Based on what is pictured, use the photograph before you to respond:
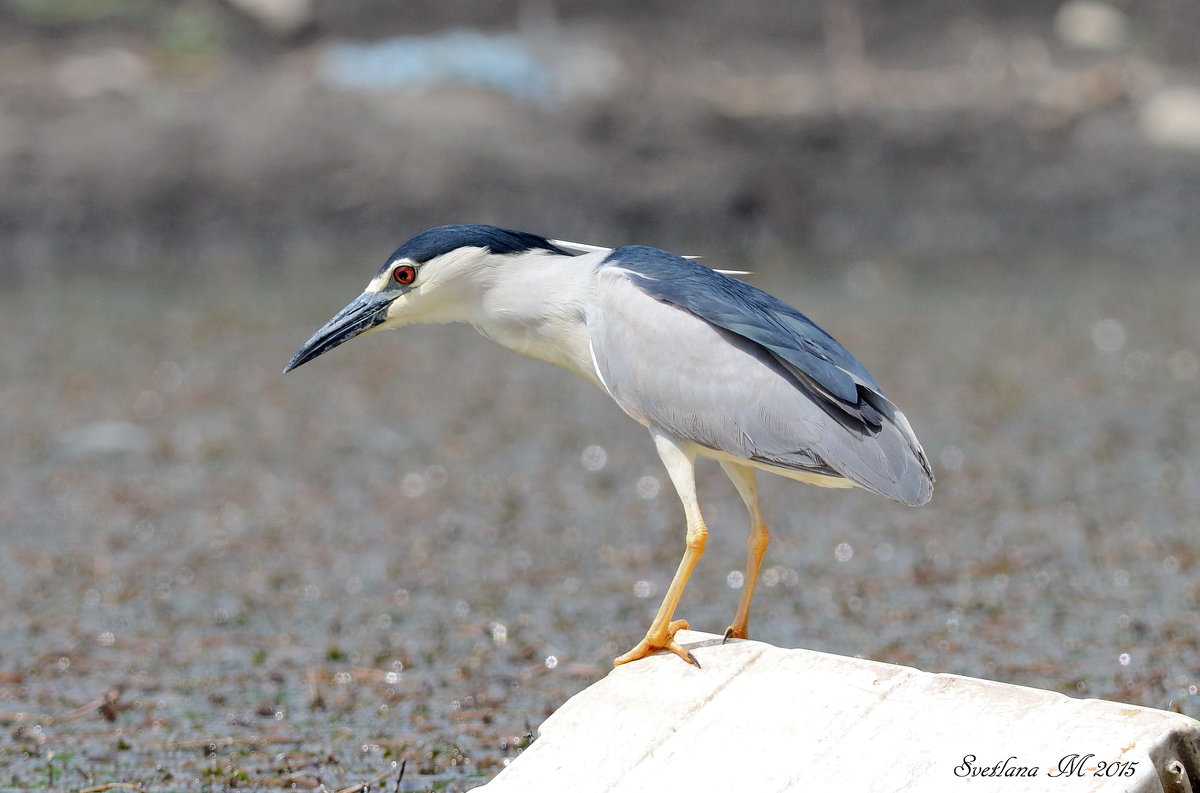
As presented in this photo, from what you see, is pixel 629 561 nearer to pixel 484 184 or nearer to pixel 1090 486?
pixel 1090 486

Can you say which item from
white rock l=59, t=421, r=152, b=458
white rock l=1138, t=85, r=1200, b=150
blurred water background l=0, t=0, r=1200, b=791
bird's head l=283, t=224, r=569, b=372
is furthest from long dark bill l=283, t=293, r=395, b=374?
white rock l=1138, t=85, r=1200, b=150

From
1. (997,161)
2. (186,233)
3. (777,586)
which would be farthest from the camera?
(997,161)

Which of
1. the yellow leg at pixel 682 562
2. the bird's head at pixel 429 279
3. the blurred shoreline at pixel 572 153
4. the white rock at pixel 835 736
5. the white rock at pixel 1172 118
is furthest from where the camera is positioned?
the white rock at pixel 1172 118

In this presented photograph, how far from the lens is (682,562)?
3557 millimetres

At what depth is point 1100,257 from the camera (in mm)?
16750

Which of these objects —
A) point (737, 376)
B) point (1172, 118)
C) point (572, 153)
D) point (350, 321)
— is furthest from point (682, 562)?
Result: point (1172, 118)

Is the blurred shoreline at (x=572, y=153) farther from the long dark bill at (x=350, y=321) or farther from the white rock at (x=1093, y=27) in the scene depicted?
the long dark bill at (x=350, y=321)

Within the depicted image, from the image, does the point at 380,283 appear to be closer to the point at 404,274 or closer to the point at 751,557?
the point at 404,274

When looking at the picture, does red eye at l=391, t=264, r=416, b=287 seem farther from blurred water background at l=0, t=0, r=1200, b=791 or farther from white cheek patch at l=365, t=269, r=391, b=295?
blurred water background at l=0, t=0, r=1200, b=791

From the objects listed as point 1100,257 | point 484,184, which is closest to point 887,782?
point 1100,257

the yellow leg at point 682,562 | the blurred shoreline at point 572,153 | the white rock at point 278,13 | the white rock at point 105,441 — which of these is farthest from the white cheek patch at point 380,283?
the white rock at point 278,13

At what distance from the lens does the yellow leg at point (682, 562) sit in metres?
3.45

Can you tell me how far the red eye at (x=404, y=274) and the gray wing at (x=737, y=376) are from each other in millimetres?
501

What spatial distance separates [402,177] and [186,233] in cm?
300
